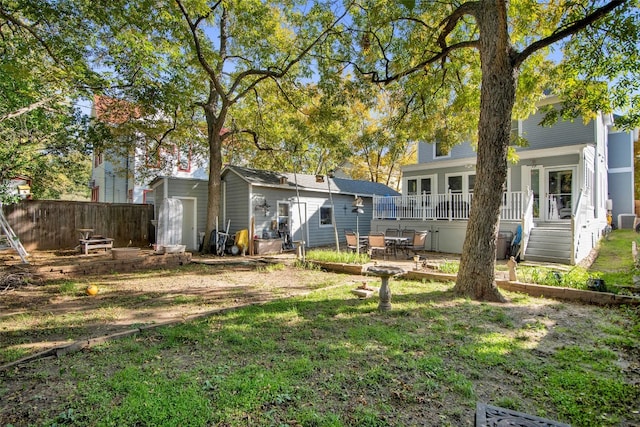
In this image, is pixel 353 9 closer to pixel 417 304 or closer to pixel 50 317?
pixel 417 304

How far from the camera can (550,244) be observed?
10.2 metres

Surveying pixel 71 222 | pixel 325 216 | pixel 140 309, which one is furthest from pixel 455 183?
pixel 71 222

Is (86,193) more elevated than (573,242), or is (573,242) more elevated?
(86,193)

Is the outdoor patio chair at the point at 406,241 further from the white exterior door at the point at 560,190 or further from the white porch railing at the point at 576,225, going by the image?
the white exterior door at the point at 560,190

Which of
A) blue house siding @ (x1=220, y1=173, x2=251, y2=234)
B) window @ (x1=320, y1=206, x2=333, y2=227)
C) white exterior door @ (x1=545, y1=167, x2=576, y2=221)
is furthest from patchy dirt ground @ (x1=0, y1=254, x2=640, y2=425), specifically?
white exterior door @ (x1=545, y1=167, x2=576, y2=221)

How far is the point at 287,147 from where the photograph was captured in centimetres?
2027

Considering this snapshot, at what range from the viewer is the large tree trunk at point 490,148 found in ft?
18.5

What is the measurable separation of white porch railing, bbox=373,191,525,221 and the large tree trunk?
595cm

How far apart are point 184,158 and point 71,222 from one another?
23.8 feet

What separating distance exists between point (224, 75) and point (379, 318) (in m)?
12.8

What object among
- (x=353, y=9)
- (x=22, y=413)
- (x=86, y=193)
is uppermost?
(x=353, y=9)

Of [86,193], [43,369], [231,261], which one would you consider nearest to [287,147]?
[231,261]

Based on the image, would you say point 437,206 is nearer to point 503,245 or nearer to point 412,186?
point 503,245

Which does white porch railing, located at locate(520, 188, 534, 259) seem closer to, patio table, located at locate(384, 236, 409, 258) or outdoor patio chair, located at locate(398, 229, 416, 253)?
outdoor patio chair, located at locate(398, 229, 416, 253)
